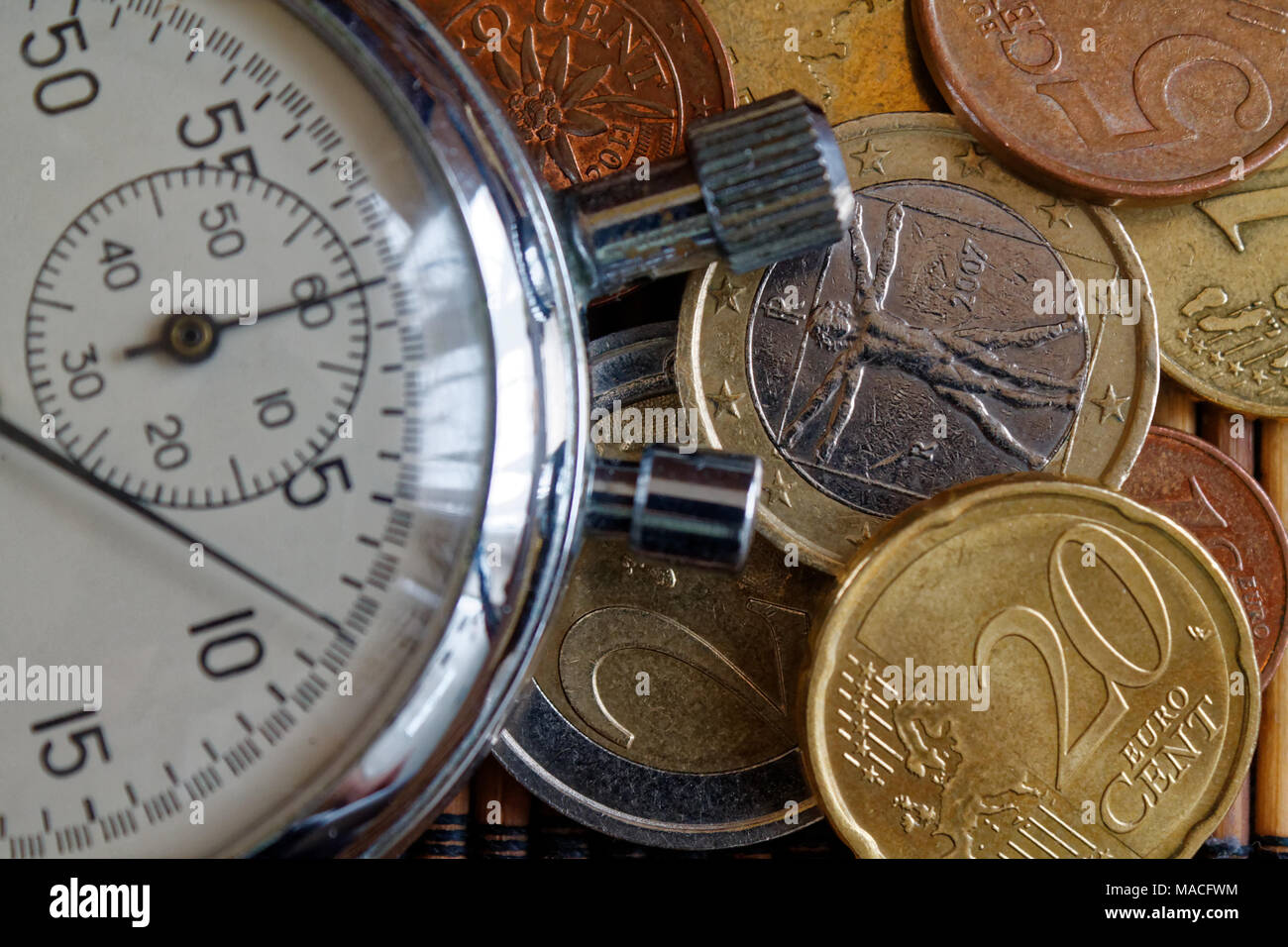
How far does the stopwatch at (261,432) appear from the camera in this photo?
22.9 inches

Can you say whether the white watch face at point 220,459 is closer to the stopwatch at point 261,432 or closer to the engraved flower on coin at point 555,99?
the stopwatch at point 261,432

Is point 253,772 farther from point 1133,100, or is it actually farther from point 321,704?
point 1133,100

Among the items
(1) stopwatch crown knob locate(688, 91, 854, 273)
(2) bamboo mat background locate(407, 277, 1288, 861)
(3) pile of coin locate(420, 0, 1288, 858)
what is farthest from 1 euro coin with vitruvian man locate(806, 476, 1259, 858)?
(1) stopwatch crown knob locate(688, 91, 854, 273)

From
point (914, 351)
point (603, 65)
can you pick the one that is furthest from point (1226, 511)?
point (603, 65)

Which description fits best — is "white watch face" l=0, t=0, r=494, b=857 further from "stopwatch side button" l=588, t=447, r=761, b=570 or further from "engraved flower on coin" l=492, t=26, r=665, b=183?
"engraved flower on coin" l=492, t=26, r=665, b=183

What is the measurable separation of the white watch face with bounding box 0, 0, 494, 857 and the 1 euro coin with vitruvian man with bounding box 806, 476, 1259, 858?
1.10 ft

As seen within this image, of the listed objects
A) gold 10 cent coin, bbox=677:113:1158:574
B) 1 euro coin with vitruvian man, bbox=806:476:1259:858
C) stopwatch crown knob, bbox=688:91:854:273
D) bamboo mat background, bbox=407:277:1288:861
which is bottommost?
bamboo mat background, bbox=407:277:1288:861

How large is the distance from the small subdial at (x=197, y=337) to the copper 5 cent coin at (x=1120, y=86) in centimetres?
52

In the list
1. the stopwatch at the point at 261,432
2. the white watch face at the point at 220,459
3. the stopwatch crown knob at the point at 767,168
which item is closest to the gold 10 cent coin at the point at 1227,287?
the stopwatch crown knob at the point at 767,168

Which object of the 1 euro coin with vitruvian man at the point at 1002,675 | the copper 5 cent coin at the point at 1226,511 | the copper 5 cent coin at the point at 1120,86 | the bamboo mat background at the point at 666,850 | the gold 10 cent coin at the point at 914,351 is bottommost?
the bamboo mat background at the point at 666,850

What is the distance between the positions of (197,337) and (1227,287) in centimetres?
78

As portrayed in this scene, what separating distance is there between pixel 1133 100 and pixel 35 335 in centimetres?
80

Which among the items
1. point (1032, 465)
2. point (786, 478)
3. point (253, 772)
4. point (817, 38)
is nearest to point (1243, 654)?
point (1032, 465)

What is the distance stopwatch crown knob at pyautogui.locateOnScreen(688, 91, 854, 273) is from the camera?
65cm
